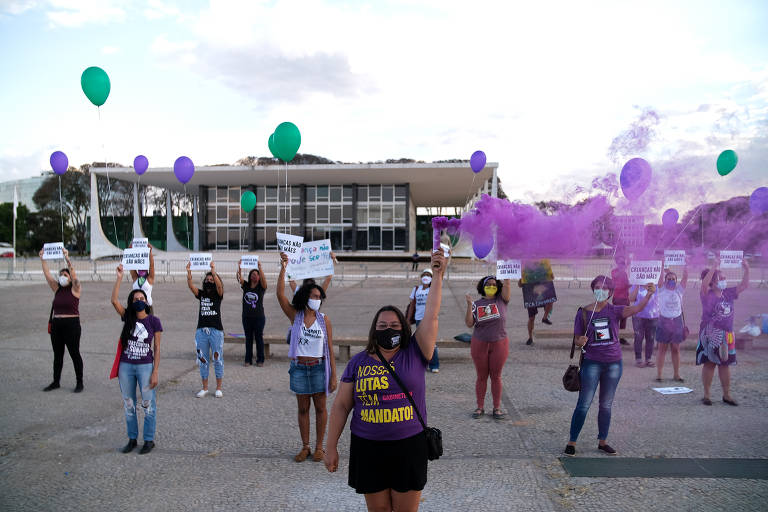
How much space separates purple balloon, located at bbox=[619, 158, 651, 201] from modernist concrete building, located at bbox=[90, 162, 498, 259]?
37.9 m

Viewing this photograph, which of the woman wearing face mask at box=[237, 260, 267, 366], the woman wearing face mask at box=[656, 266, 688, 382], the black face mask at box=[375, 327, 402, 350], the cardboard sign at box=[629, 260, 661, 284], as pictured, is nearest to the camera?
the black face mask at box=[375, 327, 402, 350]

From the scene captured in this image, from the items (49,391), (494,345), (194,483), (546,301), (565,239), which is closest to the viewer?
(194,483)

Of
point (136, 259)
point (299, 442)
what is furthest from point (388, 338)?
point (136, 259)

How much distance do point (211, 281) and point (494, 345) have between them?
4.01 m

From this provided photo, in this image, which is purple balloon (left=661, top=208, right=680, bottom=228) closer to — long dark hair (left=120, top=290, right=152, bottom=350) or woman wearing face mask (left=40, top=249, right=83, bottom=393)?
long dark hair (left=120, top=290, right=152, bottom=350)

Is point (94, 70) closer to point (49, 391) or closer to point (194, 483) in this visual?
point (49, 391)

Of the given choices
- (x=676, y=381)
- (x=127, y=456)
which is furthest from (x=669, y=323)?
(x=127, y=456)

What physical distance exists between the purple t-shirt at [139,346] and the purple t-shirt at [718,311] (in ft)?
21.7

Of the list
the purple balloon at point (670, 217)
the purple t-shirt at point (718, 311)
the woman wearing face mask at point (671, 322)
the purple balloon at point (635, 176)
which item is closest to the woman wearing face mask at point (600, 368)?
the purple balloon at point (635, 176)

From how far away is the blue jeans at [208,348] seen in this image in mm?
6734

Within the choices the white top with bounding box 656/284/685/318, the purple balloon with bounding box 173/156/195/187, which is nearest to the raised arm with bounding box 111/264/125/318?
the white top with bounding box 656/284/685/318

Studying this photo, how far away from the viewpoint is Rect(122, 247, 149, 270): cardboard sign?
6523mm

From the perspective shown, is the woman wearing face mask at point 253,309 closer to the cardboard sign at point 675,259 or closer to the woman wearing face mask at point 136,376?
the woman wearing face mask at point 136,376

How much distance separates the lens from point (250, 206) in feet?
71.7
